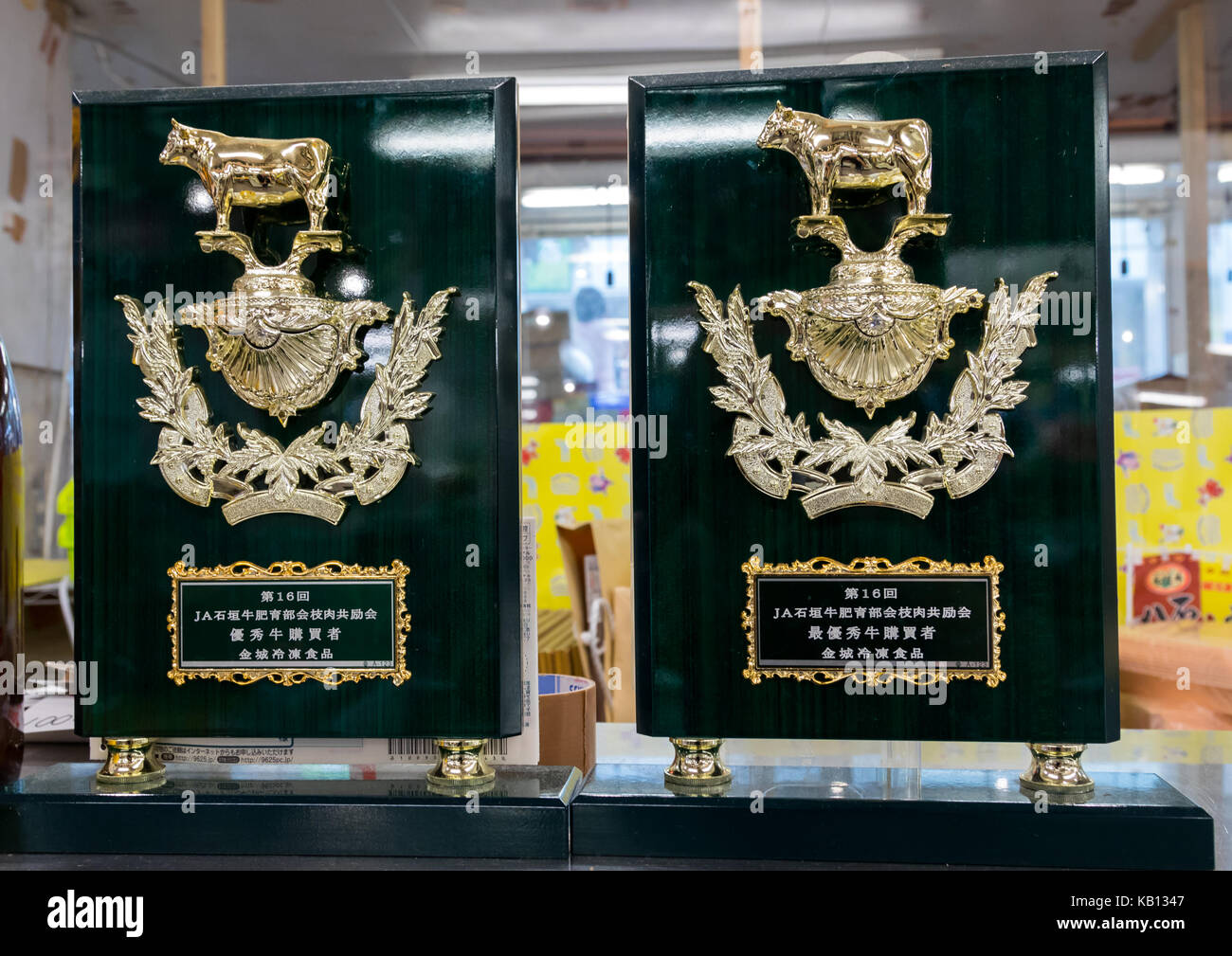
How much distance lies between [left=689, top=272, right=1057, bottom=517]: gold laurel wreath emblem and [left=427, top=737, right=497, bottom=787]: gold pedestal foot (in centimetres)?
39

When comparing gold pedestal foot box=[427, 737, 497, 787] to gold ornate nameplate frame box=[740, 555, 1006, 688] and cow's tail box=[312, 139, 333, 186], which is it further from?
cow's tail box=[312, 139, 333, 186]

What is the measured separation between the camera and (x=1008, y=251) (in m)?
0.99

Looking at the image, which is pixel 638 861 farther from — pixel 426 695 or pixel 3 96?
pixel 3 96

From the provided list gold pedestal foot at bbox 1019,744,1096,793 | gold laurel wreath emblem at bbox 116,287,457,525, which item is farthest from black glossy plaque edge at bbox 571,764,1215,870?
gold laurel wreath emblem at bbox 116,287,457,525

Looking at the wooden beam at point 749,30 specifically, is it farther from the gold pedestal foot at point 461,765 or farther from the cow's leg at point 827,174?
the gold pedestal foot at point 461,765

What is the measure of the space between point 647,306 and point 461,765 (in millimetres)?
502

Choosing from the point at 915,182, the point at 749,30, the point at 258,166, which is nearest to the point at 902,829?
the point at 915,182

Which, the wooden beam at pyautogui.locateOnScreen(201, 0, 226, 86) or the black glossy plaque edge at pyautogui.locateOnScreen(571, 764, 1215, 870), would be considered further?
the wooden beam at pyautogui.locateOnScreen(201, 0, 226, 86)

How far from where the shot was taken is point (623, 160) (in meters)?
4.12

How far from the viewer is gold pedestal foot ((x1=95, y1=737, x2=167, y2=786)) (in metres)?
1.06

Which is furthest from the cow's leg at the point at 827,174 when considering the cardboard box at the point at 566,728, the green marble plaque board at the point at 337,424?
the cardboard box at the point at 566,728

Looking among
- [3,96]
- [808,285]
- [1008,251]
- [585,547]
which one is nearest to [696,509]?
[808,285]

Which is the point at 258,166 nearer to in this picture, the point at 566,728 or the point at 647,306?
the point at 647,306

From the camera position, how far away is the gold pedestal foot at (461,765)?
3.37 ft
